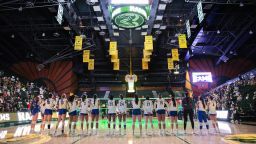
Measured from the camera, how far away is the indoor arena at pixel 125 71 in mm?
10164

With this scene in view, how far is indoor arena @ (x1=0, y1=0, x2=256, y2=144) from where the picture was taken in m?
10.2

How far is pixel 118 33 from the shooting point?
20219mm

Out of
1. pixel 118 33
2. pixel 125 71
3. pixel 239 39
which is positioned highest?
pixel 118 33

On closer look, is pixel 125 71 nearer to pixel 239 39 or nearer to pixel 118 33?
pixel 118 33

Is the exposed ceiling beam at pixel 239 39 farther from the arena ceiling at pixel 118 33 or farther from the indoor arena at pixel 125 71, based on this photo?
the indoor arena at pixel 125 71

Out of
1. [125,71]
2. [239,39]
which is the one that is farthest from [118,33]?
[125,71]

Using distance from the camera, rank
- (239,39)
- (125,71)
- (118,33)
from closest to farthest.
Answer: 1. (118,33)
2. (239,39)
3. (125,71)

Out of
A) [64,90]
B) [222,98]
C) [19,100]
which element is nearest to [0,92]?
[19,100]

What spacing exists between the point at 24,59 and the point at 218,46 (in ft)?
73.3

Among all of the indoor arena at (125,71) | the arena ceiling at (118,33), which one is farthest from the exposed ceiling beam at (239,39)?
the indoor arena at (125,71)

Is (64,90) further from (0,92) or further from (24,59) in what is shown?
(0,92)

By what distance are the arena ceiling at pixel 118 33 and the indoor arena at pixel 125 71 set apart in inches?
3.7

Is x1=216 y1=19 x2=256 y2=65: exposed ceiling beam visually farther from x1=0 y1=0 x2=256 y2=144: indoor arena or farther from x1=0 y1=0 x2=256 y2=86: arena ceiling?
x1=0 y1=0 x2=256 y2=144: indoor arena

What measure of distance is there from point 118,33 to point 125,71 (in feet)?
40.9
